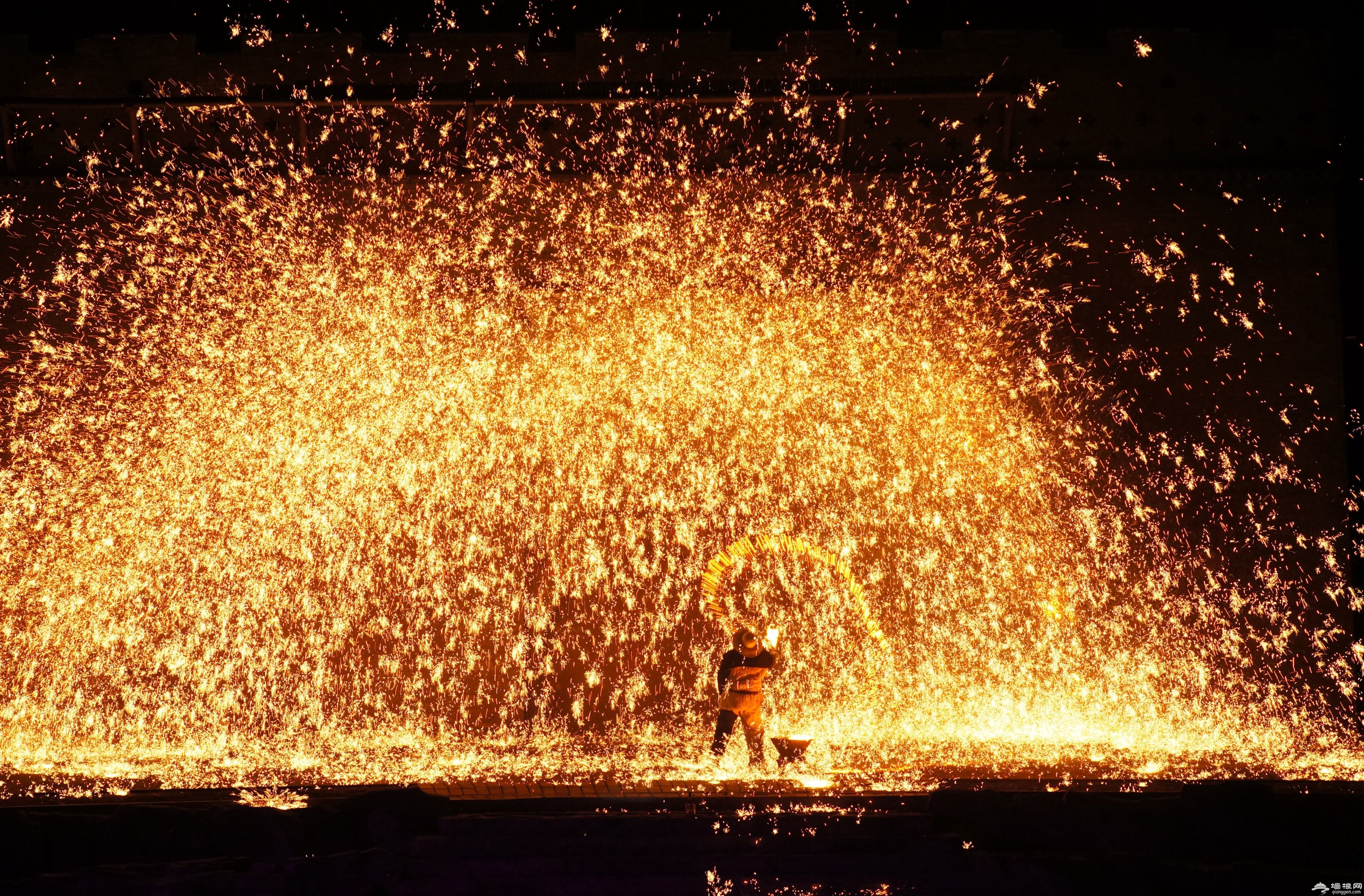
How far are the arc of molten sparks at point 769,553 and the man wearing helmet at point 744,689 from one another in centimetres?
151

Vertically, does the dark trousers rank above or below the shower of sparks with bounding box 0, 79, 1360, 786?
below

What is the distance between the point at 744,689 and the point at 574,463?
2491 millimetres

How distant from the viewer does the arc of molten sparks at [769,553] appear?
8641mm

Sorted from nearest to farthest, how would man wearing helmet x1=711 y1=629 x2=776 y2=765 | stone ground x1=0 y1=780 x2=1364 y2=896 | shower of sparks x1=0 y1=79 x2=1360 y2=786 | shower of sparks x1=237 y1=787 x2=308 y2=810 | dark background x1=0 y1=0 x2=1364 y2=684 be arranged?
1. stone ground x1=0 y1=780 x2=1364 y2=896
2. shower of sparks x1=237 y1=787 x2=308 y2=810
3. man wearing helmet x1=711 y1=629 x2=776 y2=765
4. shower of sparks x1=0 y1=79 x2=1360 y2=786
5. dark background x1=0 y1=0 x2=1364 y2=684

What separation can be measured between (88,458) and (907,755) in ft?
20.6

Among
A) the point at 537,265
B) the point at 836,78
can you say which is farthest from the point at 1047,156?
the point at 537,265

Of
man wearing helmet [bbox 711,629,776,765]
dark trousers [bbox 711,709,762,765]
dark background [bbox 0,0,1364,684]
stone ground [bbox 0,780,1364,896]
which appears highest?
dark background [bbox 0,0,1364,684]

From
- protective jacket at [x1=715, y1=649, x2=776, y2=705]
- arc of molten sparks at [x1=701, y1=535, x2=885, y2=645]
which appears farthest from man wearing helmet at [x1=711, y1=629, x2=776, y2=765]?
arc of molten sparks at [x1=701, y1=535, x2=885, y2=645]

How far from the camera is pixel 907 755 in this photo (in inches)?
281

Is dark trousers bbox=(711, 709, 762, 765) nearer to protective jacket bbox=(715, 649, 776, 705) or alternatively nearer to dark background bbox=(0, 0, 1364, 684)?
protective jacket bbox=(715, 649, 776, 705)

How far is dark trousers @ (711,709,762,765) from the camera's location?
6.82m

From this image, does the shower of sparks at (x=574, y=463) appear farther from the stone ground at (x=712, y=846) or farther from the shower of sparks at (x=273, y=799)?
the stone ground at (x=712, y=846)

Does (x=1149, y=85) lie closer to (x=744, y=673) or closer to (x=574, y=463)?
(x=574, y=463)

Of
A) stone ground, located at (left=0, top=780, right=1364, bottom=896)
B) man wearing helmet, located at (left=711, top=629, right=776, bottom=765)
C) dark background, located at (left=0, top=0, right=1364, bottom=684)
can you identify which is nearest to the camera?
stone ground, located at (left=0, top=780, right=1364, bottom=896)
